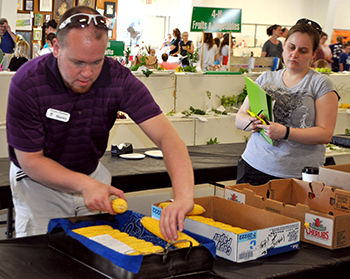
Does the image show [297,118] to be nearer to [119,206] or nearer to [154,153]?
[119,206]

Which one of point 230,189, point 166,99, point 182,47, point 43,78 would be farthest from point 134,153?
point 182,47

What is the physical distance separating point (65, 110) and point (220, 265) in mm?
674

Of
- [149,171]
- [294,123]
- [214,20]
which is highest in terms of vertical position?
[214,20]

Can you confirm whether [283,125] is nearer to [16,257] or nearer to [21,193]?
[21,193]

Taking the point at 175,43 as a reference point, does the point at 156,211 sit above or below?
below

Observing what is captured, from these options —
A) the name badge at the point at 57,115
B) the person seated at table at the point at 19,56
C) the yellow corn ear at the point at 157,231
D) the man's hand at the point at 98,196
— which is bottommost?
the yellow corn ear at the point at 157,231

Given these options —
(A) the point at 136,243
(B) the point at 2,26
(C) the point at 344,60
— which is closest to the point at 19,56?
(B) the point at 2,26

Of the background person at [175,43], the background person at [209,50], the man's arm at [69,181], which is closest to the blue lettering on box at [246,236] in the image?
the man's arm at [69,181]

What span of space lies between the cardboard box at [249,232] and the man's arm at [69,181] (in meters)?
0.28

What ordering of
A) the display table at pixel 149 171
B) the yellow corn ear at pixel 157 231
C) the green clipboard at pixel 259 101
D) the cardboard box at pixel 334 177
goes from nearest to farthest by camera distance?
the yellow corn ear at pixel 157 231 < the cardboard box at pixel 334 177 < the green clipboard at pixel 259 101 < the display table at pixel 149 171

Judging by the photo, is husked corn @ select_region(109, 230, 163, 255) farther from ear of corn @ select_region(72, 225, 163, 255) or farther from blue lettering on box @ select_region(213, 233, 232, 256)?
blue lettering on box @ select_region(213, 233, 232, 256)

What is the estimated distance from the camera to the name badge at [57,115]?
1.38 metres

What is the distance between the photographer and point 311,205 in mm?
1722

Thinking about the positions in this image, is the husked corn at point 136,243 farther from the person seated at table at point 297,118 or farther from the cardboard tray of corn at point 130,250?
the person seated at table at point 297,118
